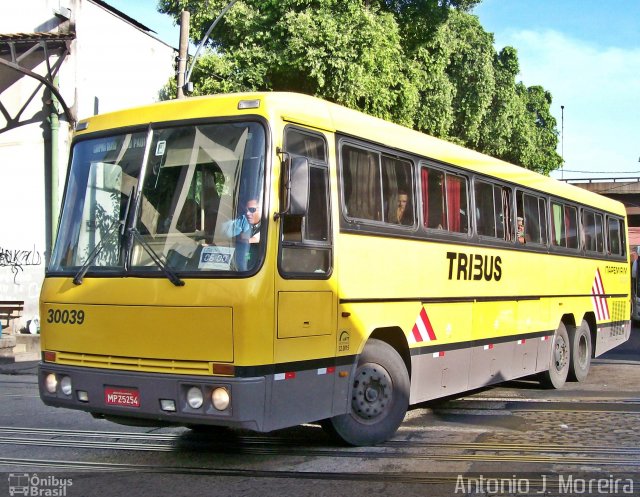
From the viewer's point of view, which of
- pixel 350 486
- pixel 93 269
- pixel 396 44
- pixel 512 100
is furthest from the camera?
pixel 512 100

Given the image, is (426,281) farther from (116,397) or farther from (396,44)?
(396,44)

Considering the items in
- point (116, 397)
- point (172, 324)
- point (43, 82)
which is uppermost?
point (43, 82)

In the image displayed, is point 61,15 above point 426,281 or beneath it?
above

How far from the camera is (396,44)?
19250mm

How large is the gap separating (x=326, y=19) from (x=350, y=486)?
45.7 feet

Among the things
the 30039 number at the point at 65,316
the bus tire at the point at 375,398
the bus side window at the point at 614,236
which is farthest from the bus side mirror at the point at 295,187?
the bus side window at the point at 614,236

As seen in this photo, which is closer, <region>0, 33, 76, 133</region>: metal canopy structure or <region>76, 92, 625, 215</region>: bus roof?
<region>76, 92, 625, 215</region>: bus roof

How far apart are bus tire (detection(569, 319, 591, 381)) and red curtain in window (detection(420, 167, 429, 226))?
5383 mm

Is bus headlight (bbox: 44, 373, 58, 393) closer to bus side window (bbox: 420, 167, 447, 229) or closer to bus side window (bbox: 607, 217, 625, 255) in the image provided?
bus side window (bbox: 420, 167, 447, 229)

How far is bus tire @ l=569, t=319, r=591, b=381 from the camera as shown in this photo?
1223 cm

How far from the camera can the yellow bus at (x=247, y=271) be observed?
5762mm

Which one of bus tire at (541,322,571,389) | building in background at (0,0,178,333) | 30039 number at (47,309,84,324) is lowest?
bus tire at (541,322,571,389)

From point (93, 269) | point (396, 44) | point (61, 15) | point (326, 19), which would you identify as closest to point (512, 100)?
point (396, 44)

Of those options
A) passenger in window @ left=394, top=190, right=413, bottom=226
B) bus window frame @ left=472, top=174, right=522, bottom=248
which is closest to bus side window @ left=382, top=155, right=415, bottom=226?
passenger in window @ left=394, top=190, right=413, bottom=226
